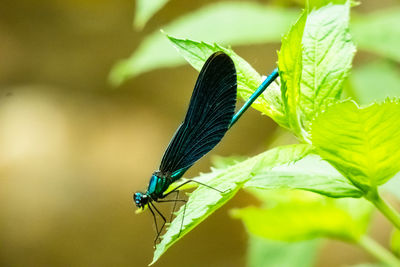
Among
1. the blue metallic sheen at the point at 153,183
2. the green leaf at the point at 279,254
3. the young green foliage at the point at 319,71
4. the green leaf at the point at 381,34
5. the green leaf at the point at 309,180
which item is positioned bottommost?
the green leaf at the point at 279,254

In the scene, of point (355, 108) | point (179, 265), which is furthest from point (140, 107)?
point (355, 108)

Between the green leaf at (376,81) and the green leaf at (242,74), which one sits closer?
the green leaf at (242,74)

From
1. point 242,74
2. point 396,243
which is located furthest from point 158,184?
point 396,243

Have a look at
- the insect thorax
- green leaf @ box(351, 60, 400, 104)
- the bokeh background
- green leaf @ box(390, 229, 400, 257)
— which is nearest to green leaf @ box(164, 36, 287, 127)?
the insect thorax

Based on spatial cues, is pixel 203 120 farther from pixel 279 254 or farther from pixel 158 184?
pixel 279 254

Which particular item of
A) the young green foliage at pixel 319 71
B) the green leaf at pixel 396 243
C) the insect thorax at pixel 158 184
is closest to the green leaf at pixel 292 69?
the young green foliage at pixel 319 71

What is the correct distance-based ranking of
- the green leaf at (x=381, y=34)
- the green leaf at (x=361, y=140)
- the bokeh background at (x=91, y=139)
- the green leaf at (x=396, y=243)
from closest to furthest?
the green leaf at (x=361, y=140) → the green leaf at (x=396, y=243) → the green leaf at (x=381, y=34) → the bokeh background at (x=91, y=139)

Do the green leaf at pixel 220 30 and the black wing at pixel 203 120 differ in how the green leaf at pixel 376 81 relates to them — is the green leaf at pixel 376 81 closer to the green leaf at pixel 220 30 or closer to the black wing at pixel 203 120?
the green leaf at pixel 220 30
